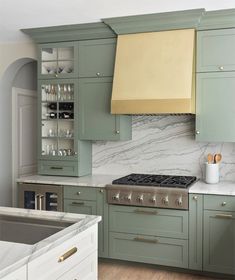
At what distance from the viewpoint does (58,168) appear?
4.54 meters

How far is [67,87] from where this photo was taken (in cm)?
452

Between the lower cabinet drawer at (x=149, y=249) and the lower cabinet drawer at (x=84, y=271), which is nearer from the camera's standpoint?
the lower cabinet drawer at (x=84, y=271)

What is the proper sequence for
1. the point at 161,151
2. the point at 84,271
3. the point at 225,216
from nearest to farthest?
the point at 84,271 → the point at 225,216 → the point at 161,151

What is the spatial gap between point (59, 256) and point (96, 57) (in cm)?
293

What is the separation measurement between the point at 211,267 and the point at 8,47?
11.6 ft

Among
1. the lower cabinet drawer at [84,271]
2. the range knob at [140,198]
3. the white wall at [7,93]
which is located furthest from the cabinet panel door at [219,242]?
the white wall at [7,93]

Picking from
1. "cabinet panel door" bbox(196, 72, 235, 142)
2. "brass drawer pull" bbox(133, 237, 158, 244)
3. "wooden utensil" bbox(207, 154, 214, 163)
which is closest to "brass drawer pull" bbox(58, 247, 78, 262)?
"brass drawer pull" bbox(133, 237, 158, 244)

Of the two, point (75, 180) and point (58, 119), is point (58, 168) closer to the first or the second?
point (75, 180)

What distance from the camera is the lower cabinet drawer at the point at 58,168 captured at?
448cm

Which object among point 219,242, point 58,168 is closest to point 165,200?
point 219,242

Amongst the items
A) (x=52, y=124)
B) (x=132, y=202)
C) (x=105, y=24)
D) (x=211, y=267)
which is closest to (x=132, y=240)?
(x=132, y=202)

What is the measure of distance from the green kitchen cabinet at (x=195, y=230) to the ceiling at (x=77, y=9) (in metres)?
1.80

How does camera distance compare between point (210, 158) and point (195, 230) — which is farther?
point (210, 158)

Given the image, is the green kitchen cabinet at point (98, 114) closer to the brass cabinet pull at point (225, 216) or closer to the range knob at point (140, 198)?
the range knob at point (140, 198)
